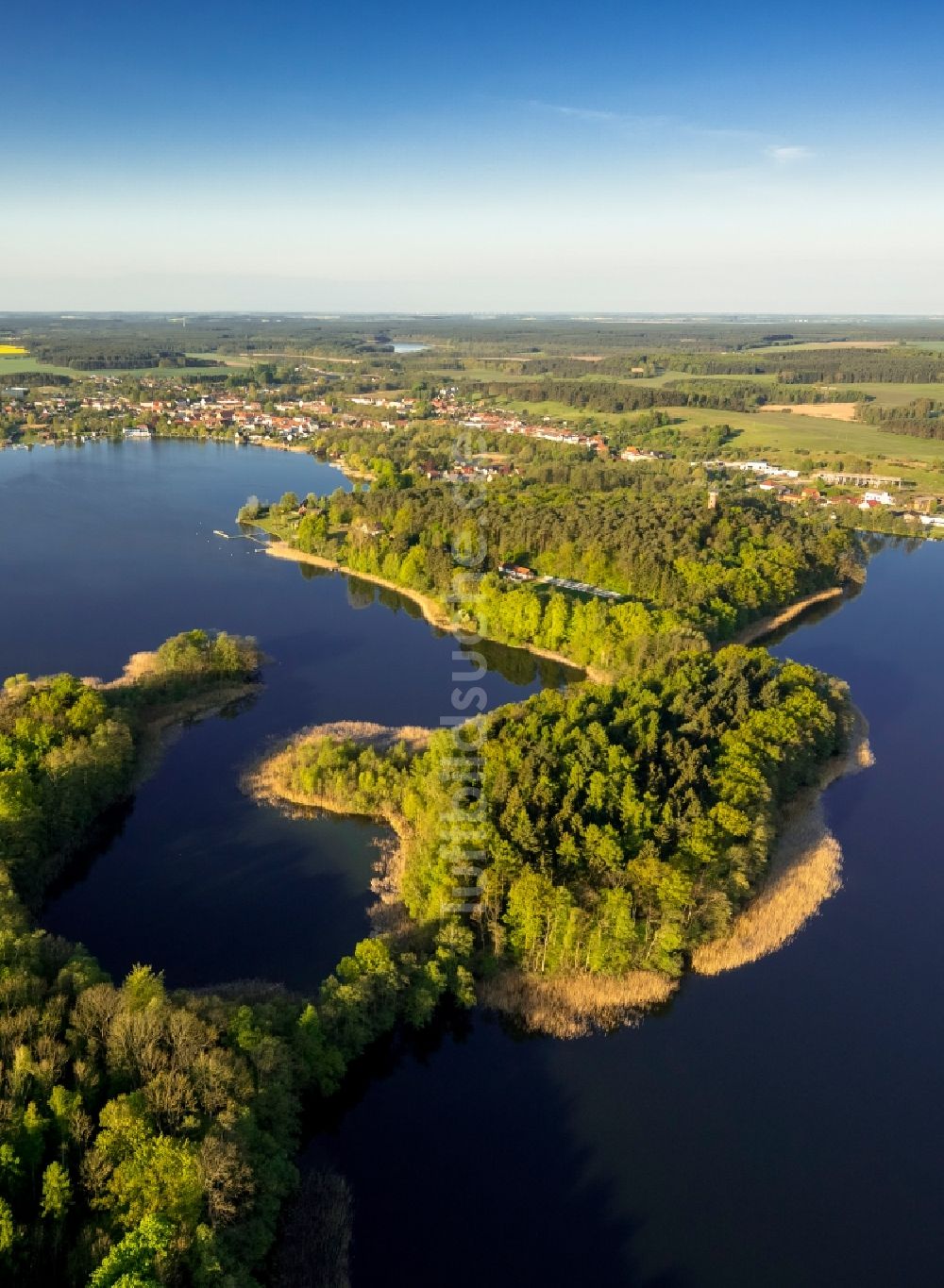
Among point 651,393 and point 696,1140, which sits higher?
point 651,393

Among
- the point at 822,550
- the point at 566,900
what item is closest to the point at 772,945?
the point at 566,900

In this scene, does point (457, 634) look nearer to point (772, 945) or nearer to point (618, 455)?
point (772, 945)

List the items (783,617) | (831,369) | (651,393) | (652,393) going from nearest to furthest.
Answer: (783,617) < (651,393) < (652,393) < (831,369)

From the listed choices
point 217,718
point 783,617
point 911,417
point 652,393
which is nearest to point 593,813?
point 217,718

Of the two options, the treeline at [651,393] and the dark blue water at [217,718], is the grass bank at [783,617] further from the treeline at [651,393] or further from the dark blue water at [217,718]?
the treeline at [651,393]

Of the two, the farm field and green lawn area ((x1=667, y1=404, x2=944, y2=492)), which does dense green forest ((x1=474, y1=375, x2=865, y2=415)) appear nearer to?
green lawn area ((x1=667, y1=404, x2=944, y2=492))

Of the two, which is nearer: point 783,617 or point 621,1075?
point 621,1075

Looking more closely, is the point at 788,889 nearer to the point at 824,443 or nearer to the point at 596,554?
the point at 596,554
